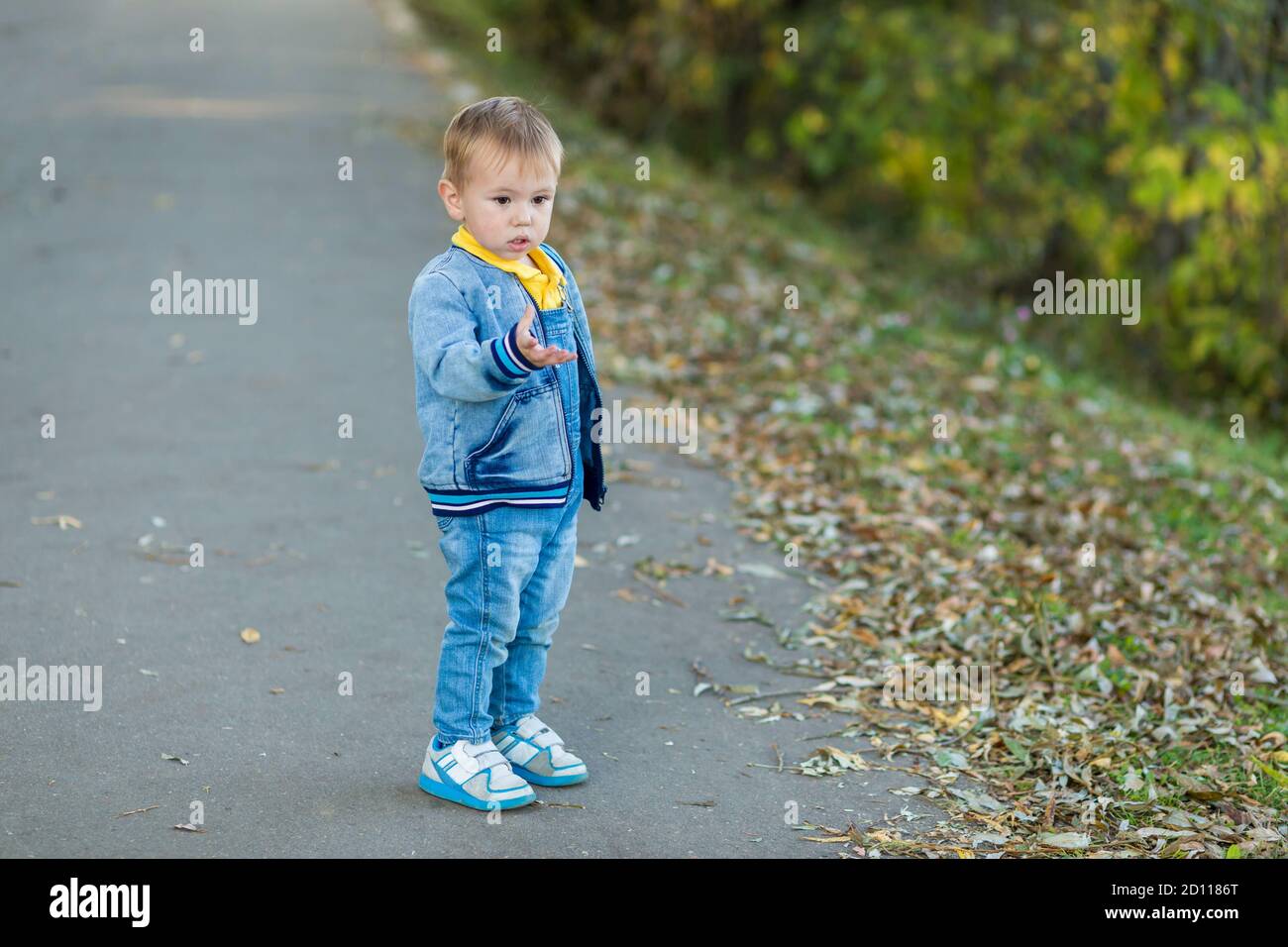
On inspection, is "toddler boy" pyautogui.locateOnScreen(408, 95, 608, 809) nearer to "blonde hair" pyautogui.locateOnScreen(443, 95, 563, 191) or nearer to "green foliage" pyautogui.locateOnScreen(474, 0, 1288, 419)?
"blonde hair" pyautogui.locateOnScreen(443, 95, 563, 191)

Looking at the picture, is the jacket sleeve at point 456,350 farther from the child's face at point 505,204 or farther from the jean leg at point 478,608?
the jean leg at point 478,608

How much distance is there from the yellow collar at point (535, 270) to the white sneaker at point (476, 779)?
132cm

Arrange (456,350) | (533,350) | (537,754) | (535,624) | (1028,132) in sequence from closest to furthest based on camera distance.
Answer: (533,350), (456,350), (535,624), (537,754), (1028,132)

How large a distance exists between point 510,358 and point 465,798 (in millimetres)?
1332

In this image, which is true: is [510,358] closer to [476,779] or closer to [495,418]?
[495,418]

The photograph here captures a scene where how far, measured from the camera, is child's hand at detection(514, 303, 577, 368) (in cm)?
366

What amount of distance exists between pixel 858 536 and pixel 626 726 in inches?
91.1

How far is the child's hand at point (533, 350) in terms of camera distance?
3.66 m

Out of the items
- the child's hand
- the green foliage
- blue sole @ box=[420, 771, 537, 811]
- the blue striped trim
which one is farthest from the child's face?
the green foliage

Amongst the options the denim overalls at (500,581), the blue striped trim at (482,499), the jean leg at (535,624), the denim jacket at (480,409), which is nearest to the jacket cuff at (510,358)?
the denim jacket at (480,409)

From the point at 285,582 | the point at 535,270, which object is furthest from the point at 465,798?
the point at 285,582

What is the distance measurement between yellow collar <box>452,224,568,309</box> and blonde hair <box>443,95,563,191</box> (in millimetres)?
156

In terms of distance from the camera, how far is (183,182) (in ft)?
41.3

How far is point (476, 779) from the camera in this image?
413 cm
